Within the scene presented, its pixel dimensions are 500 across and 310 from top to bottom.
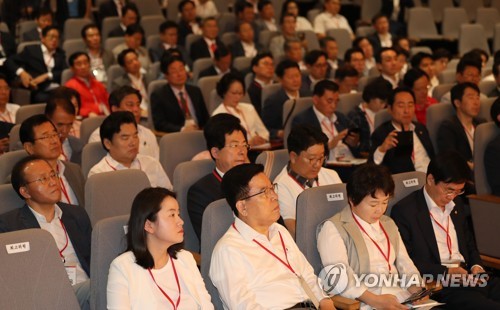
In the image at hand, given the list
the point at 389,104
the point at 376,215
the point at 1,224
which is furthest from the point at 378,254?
the point at 389,104

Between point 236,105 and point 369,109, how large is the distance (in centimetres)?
100

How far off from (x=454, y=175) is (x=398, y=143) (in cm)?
144

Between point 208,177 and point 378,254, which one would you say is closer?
point 378,254

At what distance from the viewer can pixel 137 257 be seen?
327 centimetres

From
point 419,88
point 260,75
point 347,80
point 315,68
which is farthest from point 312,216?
point 315,68

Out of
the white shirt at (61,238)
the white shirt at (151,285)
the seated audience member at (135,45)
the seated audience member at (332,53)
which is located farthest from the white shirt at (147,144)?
the seated audience member at (332,53)

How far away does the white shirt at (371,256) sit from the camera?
3726 mm

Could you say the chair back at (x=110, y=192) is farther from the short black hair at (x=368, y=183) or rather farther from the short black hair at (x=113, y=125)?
the short black hair at (x=368, y=183)

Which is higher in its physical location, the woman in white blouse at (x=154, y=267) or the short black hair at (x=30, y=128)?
the short black hair at (x=30, y=128)

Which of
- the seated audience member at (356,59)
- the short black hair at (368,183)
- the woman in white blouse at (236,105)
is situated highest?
the seated audience member at (356,59)

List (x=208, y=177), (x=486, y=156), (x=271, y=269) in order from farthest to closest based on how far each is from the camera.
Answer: (x=486, y=156) → (x=208, y=177) → (x=271, y=269)

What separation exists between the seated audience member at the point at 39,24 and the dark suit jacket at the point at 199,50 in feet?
5.04

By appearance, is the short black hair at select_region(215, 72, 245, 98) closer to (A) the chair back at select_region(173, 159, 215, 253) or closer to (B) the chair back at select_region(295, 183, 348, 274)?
(A) the chair back at select_region(173, 159, 215, 253)

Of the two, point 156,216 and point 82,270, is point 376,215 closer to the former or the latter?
point 156,216
